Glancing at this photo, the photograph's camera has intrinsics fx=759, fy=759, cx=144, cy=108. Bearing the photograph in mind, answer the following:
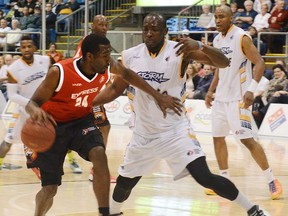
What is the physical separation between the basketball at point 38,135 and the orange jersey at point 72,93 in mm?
427

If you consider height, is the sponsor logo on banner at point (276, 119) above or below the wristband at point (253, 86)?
below

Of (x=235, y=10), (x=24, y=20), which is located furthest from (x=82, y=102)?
(x=24, y=20)

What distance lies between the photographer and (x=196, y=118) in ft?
56.3

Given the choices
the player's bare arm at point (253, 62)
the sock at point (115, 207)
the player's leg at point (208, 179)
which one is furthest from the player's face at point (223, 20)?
the sock at point (115, 207)

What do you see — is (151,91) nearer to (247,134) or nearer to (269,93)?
(247,134)

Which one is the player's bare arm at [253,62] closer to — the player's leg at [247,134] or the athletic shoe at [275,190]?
the player's leg at [247,134]

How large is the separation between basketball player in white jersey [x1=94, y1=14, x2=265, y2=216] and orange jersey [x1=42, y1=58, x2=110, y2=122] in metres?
0.15

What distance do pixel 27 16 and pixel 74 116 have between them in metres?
18.8

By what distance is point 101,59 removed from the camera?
662 cm

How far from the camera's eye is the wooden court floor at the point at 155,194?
26.3 feet

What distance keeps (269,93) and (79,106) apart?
10.4 meters

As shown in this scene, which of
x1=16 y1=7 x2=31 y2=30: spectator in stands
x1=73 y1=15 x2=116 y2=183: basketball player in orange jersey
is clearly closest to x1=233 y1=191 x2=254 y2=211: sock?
x1=73 y1=15 x2=116 y2=183: basketball player in orange jersey

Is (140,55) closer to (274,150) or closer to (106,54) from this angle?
(106,54)

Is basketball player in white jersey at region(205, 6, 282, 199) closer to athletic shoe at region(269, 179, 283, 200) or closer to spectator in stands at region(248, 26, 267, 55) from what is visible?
athletic shoe at region(269, 179, 283, 200)
